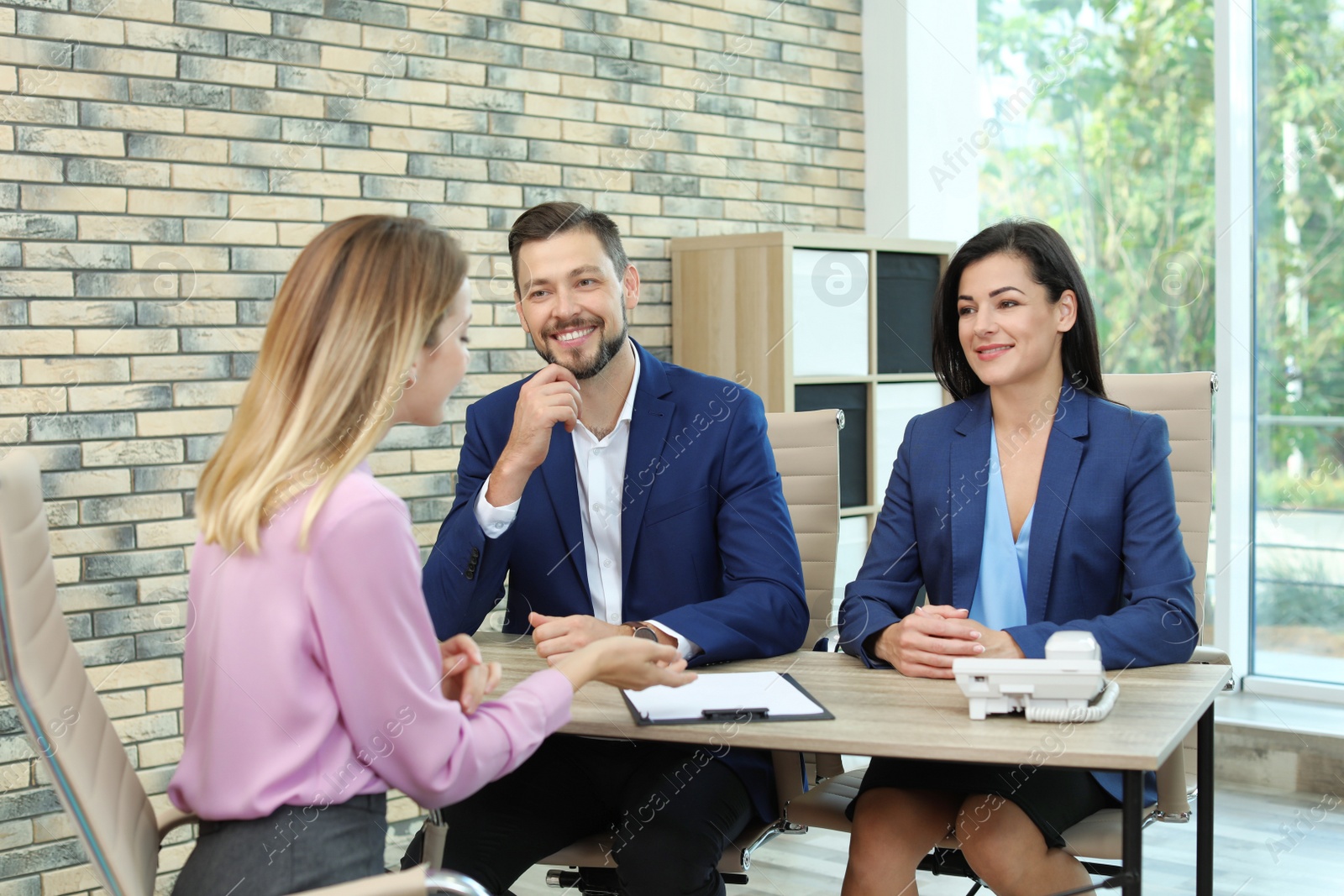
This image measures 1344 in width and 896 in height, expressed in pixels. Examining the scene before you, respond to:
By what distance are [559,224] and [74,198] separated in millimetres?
1496

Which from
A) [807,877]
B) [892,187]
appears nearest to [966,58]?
[892,187]

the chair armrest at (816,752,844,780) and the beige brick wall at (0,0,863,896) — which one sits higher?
the beige brick wall at (0,0,863,896)

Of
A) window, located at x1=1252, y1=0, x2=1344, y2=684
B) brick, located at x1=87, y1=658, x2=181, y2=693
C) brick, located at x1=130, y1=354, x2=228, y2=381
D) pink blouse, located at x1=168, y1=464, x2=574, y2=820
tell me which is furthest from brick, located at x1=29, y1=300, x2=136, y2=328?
window, located at x1=1252, y1=0, x2=1344, y2=684

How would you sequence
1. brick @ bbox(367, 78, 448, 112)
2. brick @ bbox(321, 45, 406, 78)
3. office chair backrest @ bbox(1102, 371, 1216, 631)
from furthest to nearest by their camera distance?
1. brick @ bbox(367, 78, 448, 112)
2. brick @ bbox(321, 45, 406, 78)
3. office chair backrest @ bbox(1102, 371, 1216, 631)

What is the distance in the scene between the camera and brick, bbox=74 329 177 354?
3211 mm

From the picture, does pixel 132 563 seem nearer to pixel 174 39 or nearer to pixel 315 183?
pixel 315 183

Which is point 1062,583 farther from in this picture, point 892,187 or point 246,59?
point 892,187

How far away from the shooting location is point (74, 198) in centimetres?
319

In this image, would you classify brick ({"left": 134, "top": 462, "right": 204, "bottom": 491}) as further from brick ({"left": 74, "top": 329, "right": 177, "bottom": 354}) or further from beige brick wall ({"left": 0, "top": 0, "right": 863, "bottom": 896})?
brick ({"left": 74, "top": 329, "right": 177, "bottom": 354})

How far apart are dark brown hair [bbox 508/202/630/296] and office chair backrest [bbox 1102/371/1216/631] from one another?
3.89 feet

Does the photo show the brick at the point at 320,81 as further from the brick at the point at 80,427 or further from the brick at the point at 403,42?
the brick at the point at 80,427

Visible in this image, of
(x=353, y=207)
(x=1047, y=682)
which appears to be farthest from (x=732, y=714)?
(x=353, y=207)

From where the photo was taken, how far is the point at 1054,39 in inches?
229

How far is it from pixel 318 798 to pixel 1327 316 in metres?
4.23
